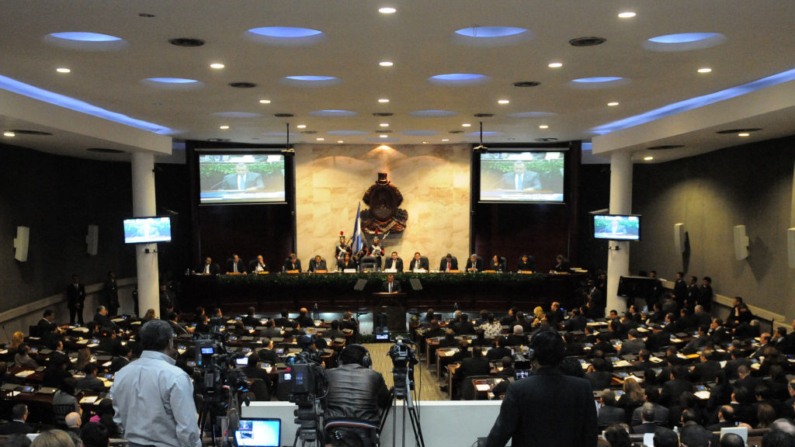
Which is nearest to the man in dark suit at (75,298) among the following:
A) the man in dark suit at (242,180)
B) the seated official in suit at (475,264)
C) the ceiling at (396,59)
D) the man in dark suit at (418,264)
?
the ceiling at (396,59)

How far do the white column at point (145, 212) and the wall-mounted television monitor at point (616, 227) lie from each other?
1047cm

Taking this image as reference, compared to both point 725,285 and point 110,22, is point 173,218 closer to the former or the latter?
point 110,22

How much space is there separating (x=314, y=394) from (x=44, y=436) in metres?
1.30

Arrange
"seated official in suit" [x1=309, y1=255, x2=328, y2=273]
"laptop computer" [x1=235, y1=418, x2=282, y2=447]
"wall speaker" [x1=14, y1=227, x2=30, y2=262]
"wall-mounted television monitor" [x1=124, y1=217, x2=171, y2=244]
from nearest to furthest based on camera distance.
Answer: "laptop computer" [x1=235, y1=418, x2=282, y2=447], "wall speaker" [x1=14, y1=227, x2=30, y2=262], "wall-mounted television monitor" [x1=124, y1=217, x2=171, y2=244], "seated official in suit" [x1=309, y1=255, x2=328, y2=273]

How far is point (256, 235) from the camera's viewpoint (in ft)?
66.9

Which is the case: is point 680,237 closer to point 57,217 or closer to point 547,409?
point 57,217

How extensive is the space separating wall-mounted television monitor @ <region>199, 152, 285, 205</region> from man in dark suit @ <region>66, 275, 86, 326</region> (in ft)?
13.9

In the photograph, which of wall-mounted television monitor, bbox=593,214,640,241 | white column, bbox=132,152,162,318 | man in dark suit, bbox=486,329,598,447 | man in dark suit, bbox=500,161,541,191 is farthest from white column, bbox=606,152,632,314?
man in dark suit, bbox=486,329,598,447

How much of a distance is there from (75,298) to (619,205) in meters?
13.1

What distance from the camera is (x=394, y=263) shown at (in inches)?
763

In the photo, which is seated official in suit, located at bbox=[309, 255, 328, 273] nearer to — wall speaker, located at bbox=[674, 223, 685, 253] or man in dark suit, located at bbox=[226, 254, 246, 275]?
man in dark suit, located at bbox=[226, 254, 246, 275]

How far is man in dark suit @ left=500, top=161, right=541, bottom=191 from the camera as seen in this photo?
19.6m

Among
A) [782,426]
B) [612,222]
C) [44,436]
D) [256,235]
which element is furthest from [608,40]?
[256,235]

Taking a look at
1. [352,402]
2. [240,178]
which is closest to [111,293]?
[240,178]
